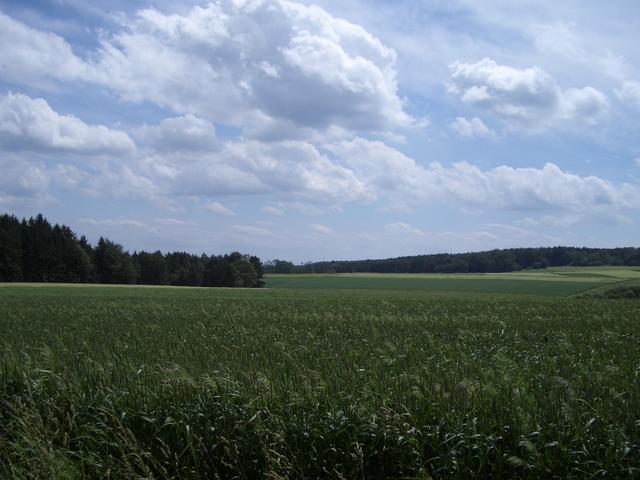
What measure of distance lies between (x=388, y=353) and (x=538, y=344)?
14.6 feet

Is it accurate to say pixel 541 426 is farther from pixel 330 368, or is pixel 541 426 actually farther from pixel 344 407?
pixel 330 368

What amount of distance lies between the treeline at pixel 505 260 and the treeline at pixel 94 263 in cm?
4277

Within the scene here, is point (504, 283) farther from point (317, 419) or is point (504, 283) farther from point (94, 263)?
point (317, 419)

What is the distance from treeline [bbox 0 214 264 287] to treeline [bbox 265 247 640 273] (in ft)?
140

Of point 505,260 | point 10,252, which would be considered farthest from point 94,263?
point 505,260

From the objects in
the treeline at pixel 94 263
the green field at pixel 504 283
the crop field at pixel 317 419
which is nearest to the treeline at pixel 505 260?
the green field at pixel 504 283

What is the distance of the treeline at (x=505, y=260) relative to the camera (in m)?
132

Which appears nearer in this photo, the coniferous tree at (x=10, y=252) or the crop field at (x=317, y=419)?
the crop field at (x=317, y=419)

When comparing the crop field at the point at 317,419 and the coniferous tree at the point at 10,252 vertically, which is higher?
the coniferous tree at the point at 10,252

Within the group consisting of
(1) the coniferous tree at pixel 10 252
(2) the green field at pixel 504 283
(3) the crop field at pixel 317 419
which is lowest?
(2) the green field at pixel 504 283

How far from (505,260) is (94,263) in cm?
9513

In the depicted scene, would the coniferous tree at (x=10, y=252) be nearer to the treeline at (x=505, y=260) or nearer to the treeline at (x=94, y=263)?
the treeline at (x=94, y=263)

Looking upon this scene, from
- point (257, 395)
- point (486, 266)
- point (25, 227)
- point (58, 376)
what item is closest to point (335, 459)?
point (257, 395)

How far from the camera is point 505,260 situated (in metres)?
135
